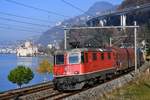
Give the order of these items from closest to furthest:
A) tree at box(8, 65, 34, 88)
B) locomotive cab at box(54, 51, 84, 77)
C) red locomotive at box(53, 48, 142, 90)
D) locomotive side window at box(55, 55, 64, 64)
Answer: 1. red locomotive at box(53, 48, 142, 90)
2. locomotive cab at box(54, 51, 84, 77)
3. locomotive side window at box(55, 55, 64, 64)
4. tree at box(8, 65, 34, 88)

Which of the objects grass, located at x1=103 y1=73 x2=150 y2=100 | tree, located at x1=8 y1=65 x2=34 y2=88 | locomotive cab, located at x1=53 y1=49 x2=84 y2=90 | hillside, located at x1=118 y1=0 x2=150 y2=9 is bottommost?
tree, located at x1=8 y1=65 x2=34 y2=88

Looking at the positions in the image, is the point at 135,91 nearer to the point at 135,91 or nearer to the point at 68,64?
→ the point at 135,91

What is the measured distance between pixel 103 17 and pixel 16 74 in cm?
3060

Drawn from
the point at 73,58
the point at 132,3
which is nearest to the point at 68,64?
the point at 73,58

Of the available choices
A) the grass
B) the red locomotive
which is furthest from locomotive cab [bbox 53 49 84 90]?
the grass

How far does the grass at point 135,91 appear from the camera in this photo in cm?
2386

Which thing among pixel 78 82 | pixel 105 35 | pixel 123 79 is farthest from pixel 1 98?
pixel 105 35

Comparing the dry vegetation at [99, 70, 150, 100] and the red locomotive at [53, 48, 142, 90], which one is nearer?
the dry vegetation at [99, 70, 150, 100]

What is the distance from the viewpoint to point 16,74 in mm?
112812

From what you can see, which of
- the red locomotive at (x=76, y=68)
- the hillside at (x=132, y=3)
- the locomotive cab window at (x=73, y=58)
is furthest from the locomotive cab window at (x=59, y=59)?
the hillside at (x=132, y=3)

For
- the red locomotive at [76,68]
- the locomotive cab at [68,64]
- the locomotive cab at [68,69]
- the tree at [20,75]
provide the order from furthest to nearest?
the tree at [20,75], the locomotive cab at [68,64], the red locomotive at [76,68], the locomotive cab at [68,69]

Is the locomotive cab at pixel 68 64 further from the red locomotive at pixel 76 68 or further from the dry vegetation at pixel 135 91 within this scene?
the dry vegetation at pixel 135 91

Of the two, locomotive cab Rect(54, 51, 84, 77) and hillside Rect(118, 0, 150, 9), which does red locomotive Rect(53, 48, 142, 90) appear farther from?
hillside Rect(118, 0, 150, 9)

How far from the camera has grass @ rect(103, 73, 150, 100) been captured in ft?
78.3
